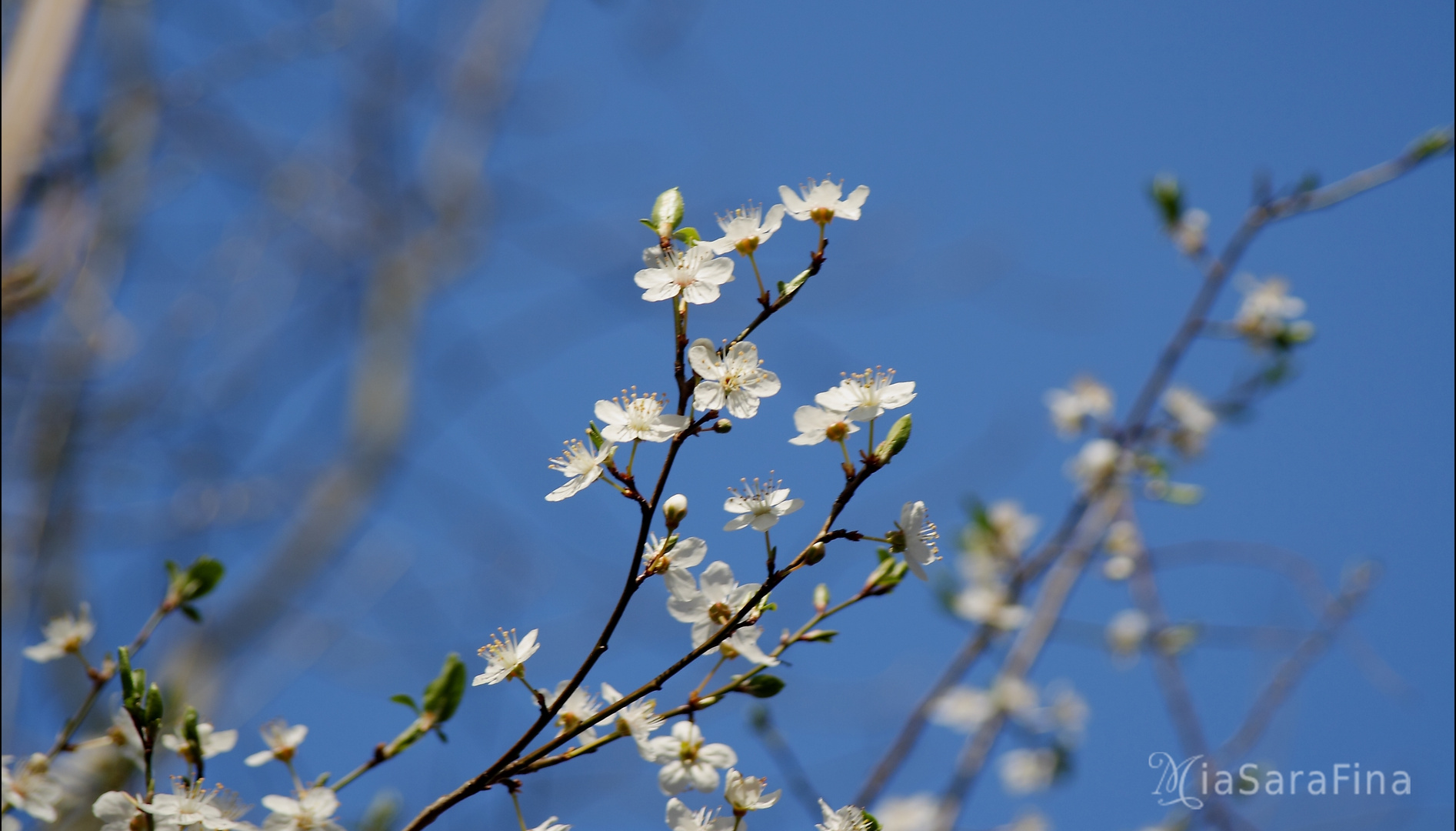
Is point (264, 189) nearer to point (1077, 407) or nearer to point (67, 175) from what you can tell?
point (67, 175)

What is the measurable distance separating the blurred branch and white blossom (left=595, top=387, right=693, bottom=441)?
106cm

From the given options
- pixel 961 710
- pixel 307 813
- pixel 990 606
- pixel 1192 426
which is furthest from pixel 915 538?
A: pixel 961 710

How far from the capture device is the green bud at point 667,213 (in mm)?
1012

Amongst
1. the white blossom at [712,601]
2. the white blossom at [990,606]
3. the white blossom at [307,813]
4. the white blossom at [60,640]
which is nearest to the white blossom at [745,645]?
the white blossom at [712,601]

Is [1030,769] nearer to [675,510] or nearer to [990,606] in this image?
[990,606]

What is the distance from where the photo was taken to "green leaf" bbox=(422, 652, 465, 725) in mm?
1124

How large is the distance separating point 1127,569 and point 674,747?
2101 millimetres

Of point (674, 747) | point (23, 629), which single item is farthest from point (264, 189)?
point (674, 747)

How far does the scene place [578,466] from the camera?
1062mm

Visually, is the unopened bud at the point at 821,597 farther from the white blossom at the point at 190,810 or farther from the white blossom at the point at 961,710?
the white blossom at the point at 961,710

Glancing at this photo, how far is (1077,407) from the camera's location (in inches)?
122

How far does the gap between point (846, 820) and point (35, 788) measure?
1.04 meters

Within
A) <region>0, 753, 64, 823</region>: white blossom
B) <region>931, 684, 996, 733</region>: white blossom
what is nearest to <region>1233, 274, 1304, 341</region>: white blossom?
<region>931, 684, 996, 733</region>: white blossom

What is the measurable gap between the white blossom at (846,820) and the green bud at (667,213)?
25.9 inches
